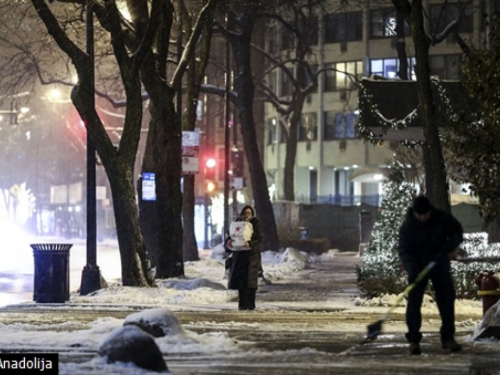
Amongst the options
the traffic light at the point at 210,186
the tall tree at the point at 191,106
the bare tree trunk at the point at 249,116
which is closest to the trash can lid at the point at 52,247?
the tall tree at the point at 191,106

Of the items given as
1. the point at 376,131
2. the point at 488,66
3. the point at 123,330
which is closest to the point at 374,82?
the point at 376,131

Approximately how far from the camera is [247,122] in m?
42.0

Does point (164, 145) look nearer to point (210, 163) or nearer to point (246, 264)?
point (246, 264)

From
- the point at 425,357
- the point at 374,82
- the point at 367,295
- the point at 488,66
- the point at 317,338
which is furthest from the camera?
the point at 374,82

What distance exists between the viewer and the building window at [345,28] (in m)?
77.2

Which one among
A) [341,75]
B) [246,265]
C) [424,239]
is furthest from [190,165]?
[341,75]

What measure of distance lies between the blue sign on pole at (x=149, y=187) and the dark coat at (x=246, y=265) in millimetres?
7732

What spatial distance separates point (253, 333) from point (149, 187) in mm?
11924

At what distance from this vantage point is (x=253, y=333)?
16609 mm

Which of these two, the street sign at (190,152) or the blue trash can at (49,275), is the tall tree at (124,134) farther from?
the street sign at (190,152)

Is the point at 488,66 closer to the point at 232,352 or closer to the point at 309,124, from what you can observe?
the point at 232,352

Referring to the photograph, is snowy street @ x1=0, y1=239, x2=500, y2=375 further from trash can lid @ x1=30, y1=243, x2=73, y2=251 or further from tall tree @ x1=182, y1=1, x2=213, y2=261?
tall tree @ x1=182, y1=1, x2=213, y2=261

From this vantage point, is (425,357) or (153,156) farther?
(153,156)

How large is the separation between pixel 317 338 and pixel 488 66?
502 centimetres
